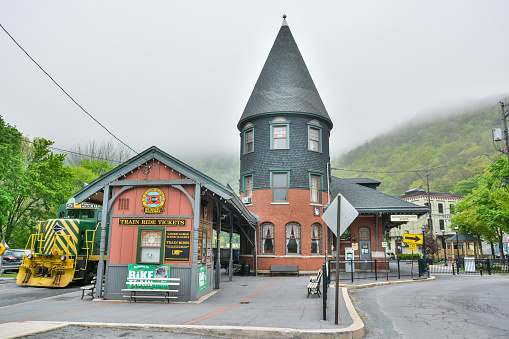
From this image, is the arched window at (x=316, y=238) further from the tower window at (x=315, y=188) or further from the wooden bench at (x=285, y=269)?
the wooden bench at (x=285, y=269)

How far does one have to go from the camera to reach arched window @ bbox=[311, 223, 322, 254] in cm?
2584

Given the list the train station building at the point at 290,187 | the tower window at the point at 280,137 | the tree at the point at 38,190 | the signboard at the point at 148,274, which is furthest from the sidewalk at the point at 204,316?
the tree at the point at 38,190

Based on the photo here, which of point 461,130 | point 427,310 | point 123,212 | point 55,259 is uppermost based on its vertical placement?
point 461,130

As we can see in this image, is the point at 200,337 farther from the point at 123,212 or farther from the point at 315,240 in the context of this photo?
the point at 315,240

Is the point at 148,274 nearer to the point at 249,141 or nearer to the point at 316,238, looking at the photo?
the point at 316,238

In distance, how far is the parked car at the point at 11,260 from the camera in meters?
27.3

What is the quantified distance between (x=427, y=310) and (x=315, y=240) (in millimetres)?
14565

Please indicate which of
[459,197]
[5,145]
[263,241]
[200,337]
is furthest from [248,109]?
[459,197]

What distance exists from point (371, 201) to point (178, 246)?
57.7 feet

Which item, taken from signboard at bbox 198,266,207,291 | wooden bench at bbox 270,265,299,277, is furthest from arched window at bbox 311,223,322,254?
signboard at bbox 198,266,207,291

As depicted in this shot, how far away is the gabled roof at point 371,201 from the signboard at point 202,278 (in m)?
13.9

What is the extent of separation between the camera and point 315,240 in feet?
85.3

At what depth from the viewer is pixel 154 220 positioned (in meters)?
13.6

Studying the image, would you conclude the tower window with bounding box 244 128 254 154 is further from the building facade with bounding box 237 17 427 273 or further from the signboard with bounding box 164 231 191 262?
the signboard with bounding box 164 231 191 262
